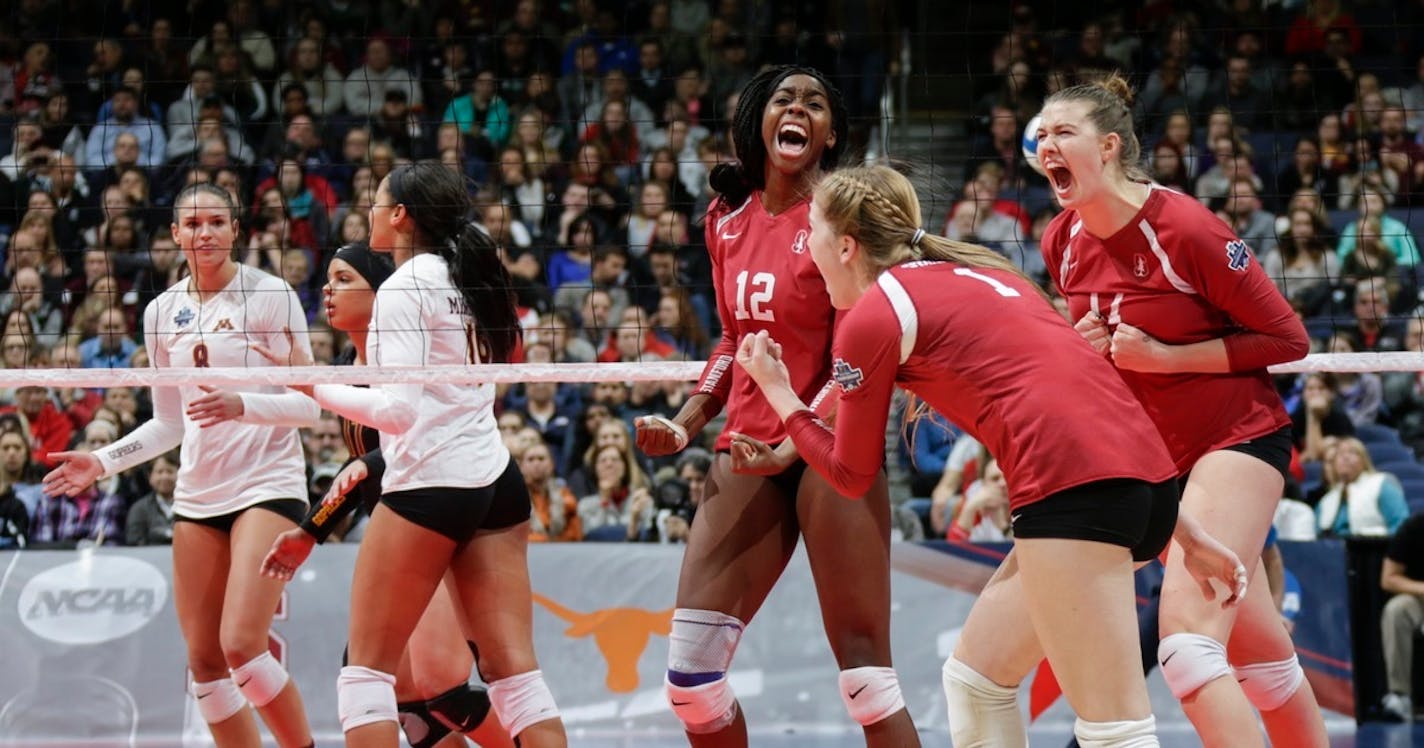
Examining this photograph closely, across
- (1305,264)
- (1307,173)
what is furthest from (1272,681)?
(1307,173)

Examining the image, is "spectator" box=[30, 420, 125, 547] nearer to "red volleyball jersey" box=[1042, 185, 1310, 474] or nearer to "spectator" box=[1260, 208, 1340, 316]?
"red volleyball jersey" box=[1042, 185, 1310, 474]

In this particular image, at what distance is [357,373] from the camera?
5.34 metres

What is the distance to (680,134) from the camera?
12.2 meters

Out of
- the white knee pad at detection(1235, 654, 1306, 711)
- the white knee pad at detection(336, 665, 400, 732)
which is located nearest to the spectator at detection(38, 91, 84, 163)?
the white knee pad at detection(336, 665, 400, 732)

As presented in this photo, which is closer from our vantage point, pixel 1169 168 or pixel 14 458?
pixel 14 458

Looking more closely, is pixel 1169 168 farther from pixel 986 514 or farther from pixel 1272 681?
pixel 1272 681

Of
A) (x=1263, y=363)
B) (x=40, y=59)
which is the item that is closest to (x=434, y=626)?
(x=1263, y=363)

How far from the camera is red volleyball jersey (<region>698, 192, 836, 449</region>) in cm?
457

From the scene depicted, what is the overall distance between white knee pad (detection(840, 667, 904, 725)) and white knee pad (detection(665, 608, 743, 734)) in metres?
0.33

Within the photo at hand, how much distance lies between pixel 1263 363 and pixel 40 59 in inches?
416

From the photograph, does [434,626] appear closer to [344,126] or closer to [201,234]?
[201,234]

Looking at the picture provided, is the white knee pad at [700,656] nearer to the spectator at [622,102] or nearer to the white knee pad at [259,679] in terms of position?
the white knee pad at [259,679]

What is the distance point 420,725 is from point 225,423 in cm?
131

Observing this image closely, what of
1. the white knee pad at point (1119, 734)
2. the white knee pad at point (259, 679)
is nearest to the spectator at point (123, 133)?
the white knee pad at point (259, 679)
